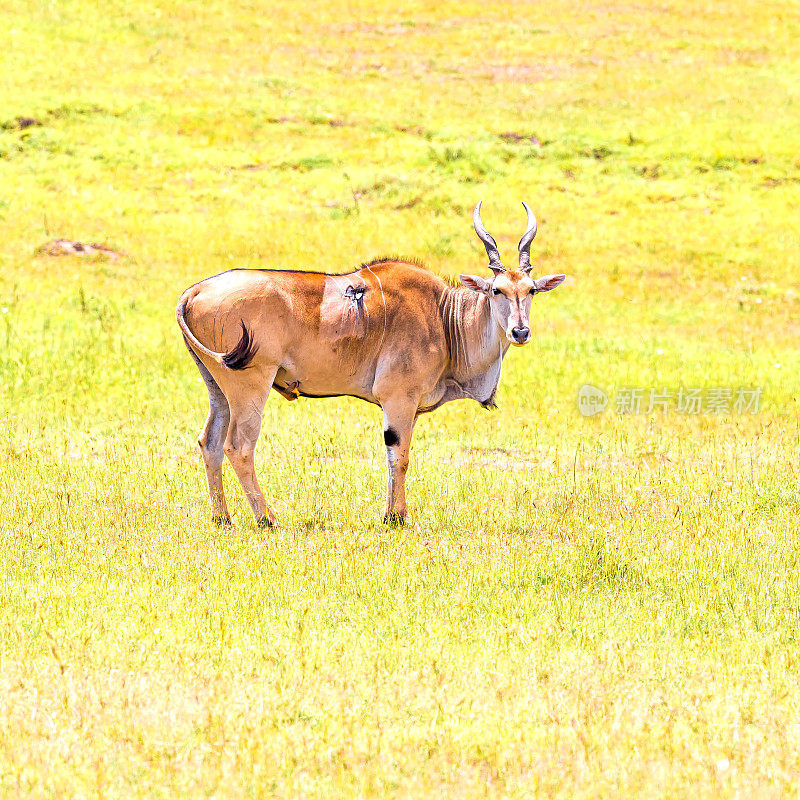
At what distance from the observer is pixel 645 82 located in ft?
113

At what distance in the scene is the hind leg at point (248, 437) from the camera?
9.41m

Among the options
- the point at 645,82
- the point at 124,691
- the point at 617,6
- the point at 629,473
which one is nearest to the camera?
the point at 124,691

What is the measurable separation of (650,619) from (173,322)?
11616 millimetres

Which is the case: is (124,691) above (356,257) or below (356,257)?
below

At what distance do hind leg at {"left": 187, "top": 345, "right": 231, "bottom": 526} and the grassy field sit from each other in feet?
0.85

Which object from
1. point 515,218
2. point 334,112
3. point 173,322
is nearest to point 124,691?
point 173,322

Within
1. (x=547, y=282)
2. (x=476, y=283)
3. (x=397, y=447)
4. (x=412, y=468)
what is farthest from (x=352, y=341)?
(x=412, y=468)

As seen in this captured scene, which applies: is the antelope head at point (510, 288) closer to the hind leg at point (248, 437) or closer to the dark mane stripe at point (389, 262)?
the dark mane stripe at point (389, 262)

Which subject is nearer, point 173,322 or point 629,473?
point 629,473

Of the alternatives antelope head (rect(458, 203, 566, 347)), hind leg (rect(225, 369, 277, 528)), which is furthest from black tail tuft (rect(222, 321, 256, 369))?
antelope head (rect(458, 203, 566, 347))

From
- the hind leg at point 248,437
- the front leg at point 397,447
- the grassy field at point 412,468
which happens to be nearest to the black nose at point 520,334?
the front leg at point 397,447

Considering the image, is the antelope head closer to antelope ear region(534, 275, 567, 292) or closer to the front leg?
antelope ear region(534, 275, 567, 292)

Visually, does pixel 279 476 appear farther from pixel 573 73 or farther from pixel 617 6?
pixel 617 6

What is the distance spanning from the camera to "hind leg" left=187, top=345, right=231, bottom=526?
9531mm
